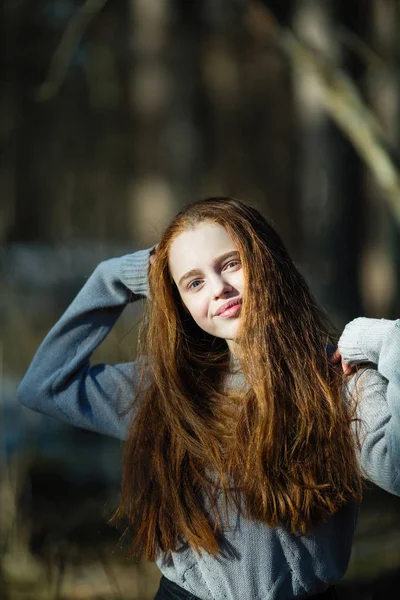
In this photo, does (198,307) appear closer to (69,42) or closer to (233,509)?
(233,509)

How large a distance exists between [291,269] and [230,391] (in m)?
0.30

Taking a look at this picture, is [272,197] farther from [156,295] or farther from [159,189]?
[156,295]

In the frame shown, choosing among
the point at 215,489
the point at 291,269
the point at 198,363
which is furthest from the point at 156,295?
the point at 215,489

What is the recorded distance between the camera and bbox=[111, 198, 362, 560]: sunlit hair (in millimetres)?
1749

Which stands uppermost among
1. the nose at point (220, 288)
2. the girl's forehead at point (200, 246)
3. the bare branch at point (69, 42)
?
the bare branch at point (69, 42)

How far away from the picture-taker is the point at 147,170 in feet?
35.7

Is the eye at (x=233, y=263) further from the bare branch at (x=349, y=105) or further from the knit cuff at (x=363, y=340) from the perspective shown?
the bare branch at (x=349, y=105)

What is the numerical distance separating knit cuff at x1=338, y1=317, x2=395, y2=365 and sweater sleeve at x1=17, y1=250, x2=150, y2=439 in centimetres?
53

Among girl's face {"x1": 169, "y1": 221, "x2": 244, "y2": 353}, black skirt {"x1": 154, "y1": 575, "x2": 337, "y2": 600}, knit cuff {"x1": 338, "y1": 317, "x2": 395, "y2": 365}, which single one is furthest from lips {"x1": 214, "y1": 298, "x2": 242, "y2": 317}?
black skirt {"x1": 154, "y1": 575, "x2": 337, "y2": 600}

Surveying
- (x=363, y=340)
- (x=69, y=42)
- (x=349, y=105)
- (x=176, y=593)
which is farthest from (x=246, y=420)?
(x=69, y=42)

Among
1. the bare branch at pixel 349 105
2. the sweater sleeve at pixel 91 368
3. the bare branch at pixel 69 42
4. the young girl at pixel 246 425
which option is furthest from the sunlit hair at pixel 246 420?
the bare branch at pixel 69 42

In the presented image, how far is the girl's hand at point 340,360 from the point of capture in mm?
1762

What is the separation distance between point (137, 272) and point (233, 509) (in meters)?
0.60

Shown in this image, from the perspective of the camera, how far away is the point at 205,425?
1.82 m
